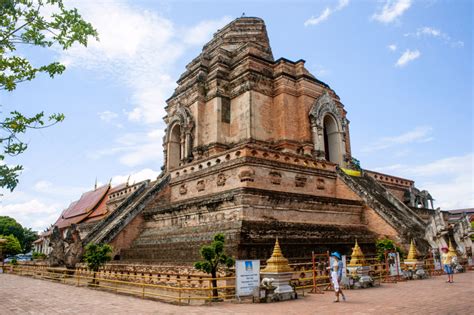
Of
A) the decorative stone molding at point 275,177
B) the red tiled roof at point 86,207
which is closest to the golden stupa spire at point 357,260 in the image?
the decorative stone molding at point 275,177

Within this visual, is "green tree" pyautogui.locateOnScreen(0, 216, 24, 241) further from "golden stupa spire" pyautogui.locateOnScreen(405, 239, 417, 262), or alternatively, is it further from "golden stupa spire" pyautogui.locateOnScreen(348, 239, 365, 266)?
"golden stupa spire" pyautogui.locateOnScreen(405, 239, 417, 262)

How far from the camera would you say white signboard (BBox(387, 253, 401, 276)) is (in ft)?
44.5

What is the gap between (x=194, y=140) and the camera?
22453 mm

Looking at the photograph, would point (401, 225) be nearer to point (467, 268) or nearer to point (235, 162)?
point (467, 268)

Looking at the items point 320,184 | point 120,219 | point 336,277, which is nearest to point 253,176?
point 320,184

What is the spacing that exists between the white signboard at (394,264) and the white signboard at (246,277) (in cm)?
652

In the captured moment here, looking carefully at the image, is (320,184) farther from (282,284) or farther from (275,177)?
(282,284)

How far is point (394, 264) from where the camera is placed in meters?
13.7

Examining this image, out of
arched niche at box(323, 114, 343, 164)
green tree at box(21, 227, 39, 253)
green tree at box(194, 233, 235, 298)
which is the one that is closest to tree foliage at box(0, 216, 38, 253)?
green tree at box(21, 227, 39, 253)

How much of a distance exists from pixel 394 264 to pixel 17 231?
60.7 metres

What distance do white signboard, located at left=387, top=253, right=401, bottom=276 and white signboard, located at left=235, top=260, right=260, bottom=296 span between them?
6516mm

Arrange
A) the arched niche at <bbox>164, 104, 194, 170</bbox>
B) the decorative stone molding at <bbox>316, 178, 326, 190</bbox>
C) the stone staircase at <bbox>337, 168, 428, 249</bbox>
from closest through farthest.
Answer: the stone staircase at <bbox>337, 168, 428, 249</bbox> < the decorative stone molding at <bbox>316, 178, 326, 190</bbox> < the arched niche at <bbox>164, 104, 194, 170</bbox>

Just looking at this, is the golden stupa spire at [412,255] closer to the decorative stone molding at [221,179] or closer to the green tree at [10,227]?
the decorative stone molding at [221,179]

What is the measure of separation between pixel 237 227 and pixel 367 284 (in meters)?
4.68
